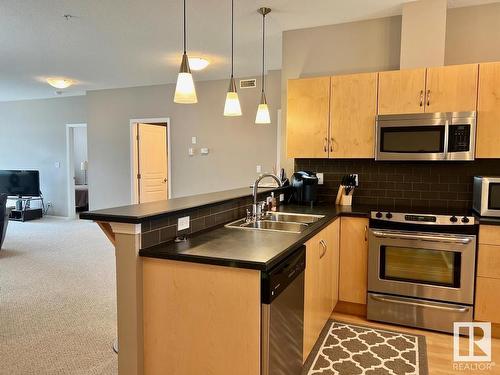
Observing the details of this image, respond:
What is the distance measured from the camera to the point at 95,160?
7.32 m

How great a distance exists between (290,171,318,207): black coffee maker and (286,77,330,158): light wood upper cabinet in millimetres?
200

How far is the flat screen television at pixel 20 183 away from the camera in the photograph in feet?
26.3

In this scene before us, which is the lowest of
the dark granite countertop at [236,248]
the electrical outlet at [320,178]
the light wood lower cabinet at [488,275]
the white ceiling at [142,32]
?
the light wood lower cabinet at [488,275]

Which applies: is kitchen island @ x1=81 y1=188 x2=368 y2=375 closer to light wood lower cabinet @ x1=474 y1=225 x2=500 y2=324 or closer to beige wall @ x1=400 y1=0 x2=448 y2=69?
light wood lower cabinet @ x1=474 y1=225 x2=500 y2=324

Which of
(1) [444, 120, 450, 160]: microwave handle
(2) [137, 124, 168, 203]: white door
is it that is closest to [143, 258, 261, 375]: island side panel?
(1) [444, 120, 450, 160]: microwave handle

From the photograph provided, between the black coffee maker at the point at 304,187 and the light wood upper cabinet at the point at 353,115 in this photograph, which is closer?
the light wood upper cabinet at the point at 353,115

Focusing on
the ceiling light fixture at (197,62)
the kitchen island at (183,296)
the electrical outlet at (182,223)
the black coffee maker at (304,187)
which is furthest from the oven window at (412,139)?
the ceiling light fixture at (197,62)

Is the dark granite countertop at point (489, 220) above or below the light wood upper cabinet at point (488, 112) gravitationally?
below

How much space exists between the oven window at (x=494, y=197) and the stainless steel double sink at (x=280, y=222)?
4.25 ft

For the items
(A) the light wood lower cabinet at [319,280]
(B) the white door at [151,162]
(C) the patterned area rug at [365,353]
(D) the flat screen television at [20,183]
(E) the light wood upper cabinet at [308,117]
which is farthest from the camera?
(D) the flat screen television at [20,183]

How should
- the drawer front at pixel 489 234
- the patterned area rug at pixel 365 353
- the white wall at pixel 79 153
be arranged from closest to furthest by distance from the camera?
the patterned area rug at pixel 365 353
the drawer front at pixel 489 234
the white wall at pixel 79 153

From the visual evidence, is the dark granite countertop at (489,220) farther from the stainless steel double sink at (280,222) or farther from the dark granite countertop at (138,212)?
the dark granite countertop at (138,212)

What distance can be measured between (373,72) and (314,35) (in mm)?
782

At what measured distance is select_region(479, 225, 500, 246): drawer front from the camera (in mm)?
2785
